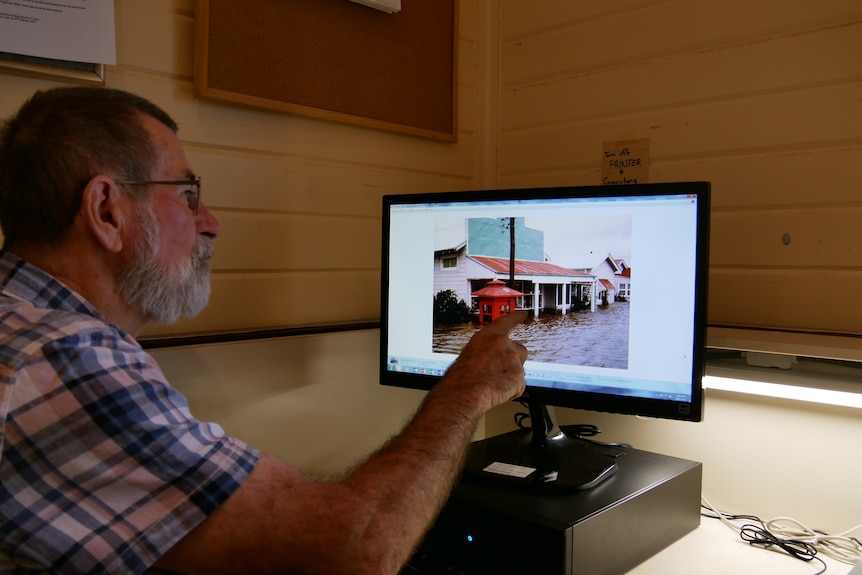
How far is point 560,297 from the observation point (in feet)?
3.94

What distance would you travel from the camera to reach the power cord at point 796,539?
1122 millimetres

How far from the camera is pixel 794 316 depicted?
1.29m

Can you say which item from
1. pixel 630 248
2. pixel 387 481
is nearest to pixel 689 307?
pixel 630 248

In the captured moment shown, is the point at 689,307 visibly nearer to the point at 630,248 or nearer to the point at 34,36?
the point at 630,248

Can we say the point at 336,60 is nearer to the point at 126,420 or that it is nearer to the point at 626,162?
the point at 626,162

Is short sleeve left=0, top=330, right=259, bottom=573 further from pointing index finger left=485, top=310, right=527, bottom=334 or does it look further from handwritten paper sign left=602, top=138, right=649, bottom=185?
handwritten paper sign left=602, top=138, right=649, bottom=185

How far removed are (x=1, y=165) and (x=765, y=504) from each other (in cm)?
134

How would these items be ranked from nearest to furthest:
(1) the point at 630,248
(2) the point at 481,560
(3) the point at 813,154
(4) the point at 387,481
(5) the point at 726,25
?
(4) the point at 387,481, (2) the point at 481,560, (1) the point at 630,248, (3) the point at 813,154, (5) the point at 726,25

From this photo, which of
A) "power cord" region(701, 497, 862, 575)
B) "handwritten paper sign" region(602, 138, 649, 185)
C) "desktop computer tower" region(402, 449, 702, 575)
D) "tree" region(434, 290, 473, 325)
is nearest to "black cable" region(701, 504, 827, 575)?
"power cord" region(701, 497, 862, 575)

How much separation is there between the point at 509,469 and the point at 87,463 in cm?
68

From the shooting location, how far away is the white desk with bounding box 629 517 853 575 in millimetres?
1065

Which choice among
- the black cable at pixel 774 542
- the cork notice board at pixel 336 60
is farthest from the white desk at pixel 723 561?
the cork notice board at pixel 336 60

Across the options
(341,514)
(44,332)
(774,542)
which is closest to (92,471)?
(44,332)

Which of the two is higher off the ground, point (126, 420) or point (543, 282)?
point (543, 282)
